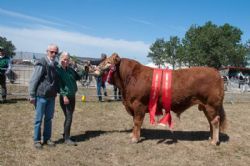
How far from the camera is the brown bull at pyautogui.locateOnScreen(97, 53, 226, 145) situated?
759cm

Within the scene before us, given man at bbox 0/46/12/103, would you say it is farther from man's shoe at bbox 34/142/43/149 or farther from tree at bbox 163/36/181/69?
tree at bbox 163/36/181/69

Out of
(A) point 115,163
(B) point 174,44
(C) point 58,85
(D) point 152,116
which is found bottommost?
(A) point 115,163

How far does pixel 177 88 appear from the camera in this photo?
25.0 feet

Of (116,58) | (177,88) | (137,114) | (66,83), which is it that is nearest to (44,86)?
(66,83)

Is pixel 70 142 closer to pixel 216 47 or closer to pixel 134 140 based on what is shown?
pixel 134 140

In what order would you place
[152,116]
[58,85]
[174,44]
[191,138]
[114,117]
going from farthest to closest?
[174,44] < [114,117] < [191,138] < [152,116] < [58,85]

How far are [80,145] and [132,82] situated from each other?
1.79m

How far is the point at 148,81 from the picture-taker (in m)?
7.69

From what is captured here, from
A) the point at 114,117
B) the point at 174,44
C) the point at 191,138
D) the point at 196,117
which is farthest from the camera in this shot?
the point at 174,44

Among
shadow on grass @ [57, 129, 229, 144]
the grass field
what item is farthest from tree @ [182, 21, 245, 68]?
shadow on grass @ [57, 129, 229, 144]

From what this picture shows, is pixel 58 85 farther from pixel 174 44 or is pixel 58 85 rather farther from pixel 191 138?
pixel 174 44

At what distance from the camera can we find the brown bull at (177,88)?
24.9 ft

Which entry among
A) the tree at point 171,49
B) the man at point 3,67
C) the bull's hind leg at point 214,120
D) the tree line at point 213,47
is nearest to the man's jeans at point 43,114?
the bull's hind leg at point 214,120

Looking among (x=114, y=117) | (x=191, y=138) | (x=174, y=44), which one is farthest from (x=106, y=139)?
(x=174, y=44)
